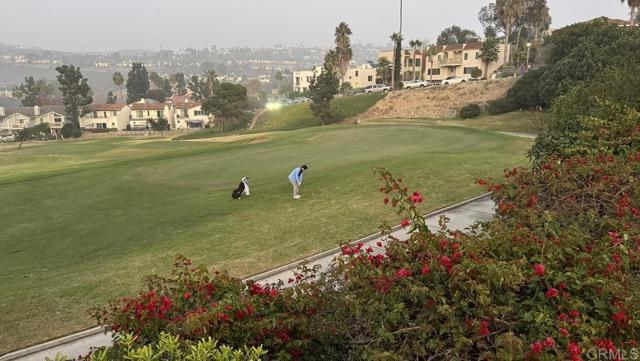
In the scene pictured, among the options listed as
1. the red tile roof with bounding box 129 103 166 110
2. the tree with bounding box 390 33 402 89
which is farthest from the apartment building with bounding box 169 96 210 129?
the tree with bounding box 390 33 402 89

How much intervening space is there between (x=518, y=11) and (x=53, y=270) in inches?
3349

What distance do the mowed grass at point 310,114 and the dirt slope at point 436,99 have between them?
6.85 feet

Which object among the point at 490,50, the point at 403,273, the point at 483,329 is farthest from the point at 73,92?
the point at 483,329

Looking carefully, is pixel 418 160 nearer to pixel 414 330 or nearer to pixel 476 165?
pixel 476 165

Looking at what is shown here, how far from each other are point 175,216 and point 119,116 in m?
112

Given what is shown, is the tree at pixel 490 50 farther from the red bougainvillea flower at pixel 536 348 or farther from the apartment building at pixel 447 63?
the red bougainvillea flower at pixel 536 348

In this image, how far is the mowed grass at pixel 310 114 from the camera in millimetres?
71938

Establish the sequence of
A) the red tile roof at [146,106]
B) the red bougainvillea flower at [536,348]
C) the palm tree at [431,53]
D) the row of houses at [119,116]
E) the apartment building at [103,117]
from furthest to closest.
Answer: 1. the red tile roof at [146,106]
2. the row of houses at [119,116]
3. the apartment building at [103,117]
4. the palm tree at [431,53]
5. the red bougainvillea flower at [536,348]

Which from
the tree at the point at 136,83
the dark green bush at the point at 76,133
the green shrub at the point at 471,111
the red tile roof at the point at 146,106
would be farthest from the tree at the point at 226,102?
the tree at the point at 136,83

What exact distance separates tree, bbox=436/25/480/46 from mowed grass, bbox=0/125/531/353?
10787 cm

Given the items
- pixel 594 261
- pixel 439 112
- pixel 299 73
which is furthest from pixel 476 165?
pixel 299 73

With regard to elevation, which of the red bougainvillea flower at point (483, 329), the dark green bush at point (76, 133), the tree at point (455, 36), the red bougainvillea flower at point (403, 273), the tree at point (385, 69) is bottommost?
the dark green bush at point (76, 133)

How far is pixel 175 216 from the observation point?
1711 centimetres

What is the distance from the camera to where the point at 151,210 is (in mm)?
18188
